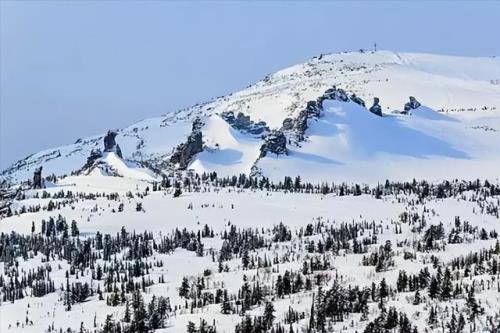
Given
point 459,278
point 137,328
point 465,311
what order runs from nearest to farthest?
point 465,311, point 137,328, point 459,278

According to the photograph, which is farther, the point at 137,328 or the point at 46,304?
the point at 46,304

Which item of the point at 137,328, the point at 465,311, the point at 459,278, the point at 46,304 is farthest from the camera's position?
the point at 46,304

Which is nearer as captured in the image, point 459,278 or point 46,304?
point 459,278

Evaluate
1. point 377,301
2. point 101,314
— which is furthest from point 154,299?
point 377,301

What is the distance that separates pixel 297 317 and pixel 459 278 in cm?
3347

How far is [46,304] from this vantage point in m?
196

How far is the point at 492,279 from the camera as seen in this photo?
168750 millimetres

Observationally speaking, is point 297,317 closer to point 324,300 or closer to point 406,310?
point 324,300

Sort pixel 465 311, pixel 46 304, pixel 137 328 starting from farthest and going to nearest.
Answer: pixel 46 304 → pixel 137 328 → pixel 465 311

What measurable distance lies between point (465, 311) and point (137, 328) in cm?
5504

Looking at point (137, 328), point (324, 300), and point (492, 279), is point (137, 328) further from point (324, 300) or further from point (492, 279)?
point (492, 279)

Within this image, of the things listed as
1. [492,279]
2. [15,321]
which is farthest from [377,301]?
[15,321]

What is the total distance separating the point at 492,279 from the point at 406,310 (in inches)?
835

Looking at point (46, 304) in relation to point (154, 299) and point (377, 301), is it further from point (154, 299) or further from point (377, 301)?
point (377, 301)
